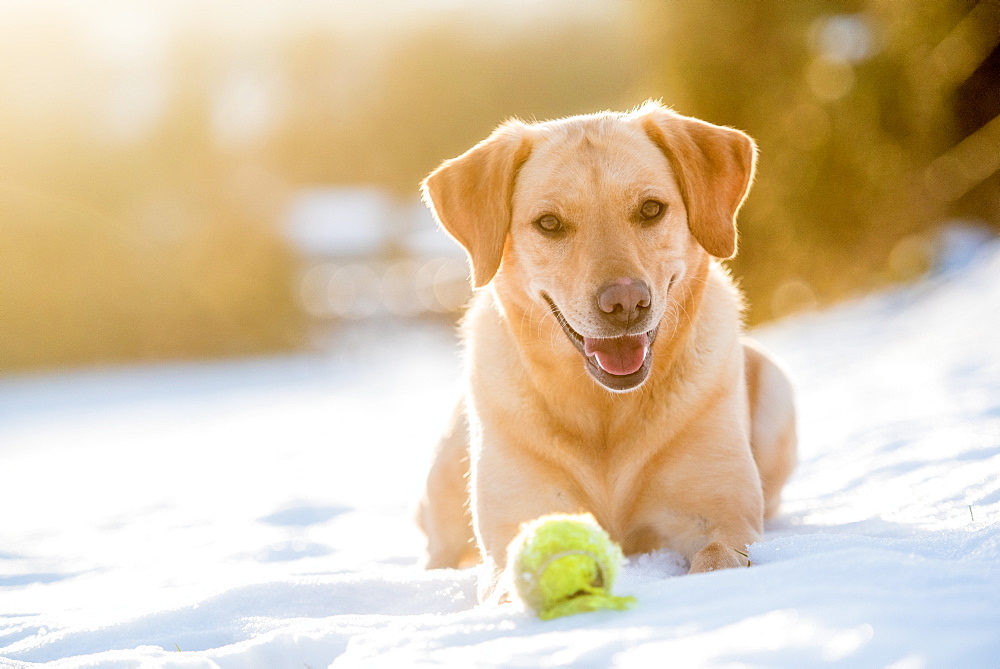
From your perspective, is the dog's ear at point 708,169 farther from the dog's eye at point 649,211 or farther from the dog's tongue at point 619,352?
the dog's tongue at point 619,352

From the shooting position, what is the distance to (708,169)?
311 centimetres

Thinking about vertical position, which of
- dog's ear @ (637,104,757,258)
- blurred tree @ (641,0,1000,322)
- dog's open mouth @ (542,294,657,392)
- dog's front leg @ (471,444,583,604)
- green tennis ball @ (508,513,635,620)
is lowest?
green tennis ball @ (508,513,635,620)

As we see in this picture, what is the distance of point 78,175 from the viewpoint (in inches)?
651

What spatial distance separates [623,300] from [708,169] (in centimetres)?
77

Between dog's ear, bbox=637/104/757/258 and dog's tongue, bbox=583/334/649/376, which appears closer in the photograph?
dog's tongue, bbox=583/334/649/376

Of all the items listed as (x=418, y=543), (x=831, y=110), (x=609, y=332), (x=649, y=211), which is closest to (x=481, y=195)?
(x=649, y=211)

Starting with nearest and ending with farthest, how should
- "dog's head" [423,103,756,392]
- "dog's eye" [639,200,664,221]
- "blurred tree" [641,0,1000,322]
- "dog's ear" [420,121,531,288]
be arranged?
1. "dog's head" [423,103,756,392]
2. "dog's eye" [639,200,664,221]
3. "dog's ear" [420,121,531,288]
4. "blurred tree" [641,0,1000,322]

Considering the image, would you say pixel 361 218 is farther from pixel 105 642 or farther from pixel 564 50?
pixel 105 642

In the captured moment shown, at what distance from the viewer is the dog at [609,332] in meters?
2.78

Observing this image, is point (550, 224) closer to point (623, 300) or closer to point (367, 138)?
point (623, 300)

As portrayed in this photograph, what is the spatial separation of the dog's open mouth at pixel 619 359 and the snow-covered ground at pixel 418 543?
0.56 meters

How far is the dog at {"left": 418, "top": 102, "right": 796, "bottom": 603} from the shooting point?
2.78 meters

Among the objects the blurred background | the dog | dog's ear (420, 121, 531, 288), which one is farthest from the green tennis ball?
the blurred background

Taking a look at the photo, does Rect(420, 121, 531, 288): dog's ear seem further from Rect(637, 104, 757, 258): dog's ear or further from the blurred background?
the blurred background
